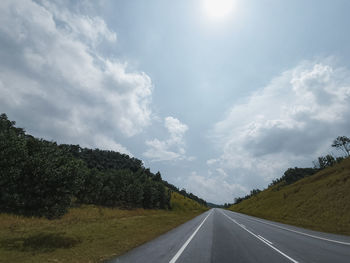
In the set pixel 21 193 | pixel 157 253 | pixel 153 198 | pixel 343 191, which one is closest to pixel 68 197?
pixel 21 193

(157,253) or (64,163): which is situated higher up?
(64,163)

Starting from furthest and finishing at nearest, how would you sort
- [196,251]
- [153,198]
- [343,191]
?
[153,198] < [343,191] < [196,251]

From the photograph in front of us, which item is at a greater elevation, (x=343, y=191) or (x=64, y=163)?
(x=343, y=191)

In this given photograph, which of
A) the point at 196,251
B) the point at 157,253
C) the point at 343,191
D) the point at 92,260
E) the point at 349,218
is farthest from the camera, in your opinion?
the point at 343,191

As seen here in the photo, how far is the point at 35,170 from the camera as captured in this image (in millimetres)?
14547

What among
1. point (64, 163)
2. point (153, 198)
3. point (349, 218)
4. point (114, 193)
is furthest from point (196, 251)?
point (153, 198)

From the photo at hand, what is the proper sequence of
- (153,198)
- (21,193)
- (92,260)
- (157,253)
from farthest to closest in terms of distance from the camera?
1. (153,198)
2. (21,193)
3. (157,253)
4. (92,260)

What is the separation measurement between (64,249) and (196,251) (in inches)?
219

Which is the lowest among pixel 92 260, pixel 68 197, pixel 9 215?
pixel 92 260

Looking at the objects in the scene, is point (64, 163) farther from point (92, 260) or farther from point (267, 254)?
point (267, 254)

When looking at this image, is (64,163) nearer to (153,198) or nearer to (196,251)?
(196,251)

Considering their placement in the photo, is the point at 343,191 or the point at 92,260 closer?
the point at 92,260

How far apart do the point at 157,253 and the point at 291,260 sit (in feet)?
16.3

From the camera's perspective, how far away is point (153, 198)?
7531 centimetres
